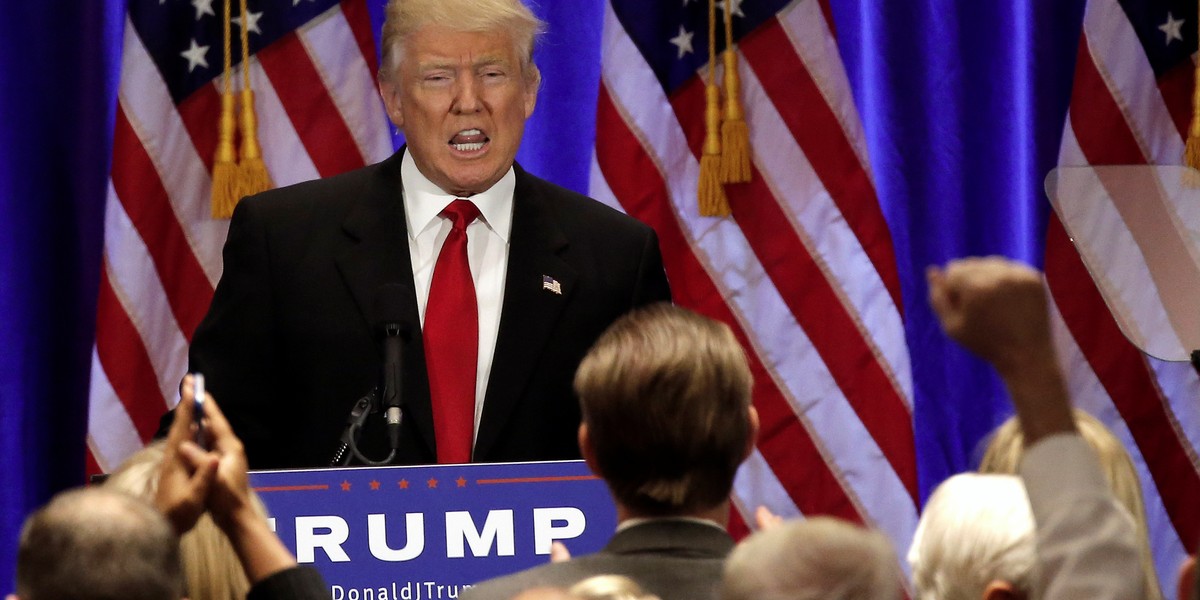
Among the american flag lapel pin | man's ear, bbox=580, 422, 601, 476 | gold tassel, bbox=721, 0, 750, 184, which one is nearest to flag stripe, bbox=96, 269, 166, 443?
the american flag lapel pin

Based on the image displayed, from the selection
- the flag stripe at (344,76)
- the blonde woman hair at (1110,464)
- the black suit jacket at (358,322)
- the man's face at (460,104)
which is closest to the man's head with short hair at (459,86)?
the man's face at (460,104)

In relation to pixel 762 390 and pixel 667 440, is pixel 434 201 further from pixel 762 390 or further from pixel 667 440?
pixel 667 440

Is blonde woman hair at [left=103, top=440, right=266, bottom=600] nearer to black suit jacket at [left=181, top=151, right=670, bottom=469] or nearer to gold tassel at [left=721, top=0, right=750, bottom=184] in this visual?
black suit jacket at [left=181, top=151, right=670, bottom=469]

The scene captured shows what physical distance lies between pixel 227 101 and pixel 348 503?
2.11m

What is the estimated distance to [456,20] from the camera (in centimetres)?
356

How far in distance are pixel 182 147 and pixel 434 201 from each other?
1.20 metres

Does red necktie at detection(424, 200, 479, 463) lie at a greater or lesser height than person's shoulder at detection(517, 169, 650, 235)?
lesser

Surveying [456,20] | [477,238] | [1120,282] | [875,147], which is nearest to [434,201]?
[477,238]

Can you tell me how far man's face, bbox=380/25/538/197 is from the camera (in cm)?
348

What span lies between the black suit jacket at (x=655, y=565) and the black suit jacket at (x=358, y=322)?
1359 millimetres

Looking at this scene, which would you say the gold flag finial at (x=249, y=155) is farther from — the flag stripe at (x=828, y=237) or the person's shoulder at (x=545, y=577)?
the person's shoulder at (x=545, y=577)

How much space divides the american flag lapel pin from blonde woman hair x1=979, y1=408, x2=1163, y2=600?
1.34 meters

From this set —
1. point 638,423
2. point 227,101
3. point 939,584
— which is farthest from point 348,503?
point 227,101

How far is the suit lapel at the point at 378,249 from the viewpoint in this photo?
3.33 m
